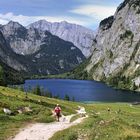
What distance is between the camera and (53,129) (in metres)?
43.2

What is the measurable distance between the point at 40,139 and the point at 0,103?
85.4ft

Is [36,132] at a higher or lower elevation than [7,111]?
lower

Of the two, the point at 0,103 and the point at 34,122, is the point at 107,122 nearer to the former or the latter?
the point at 34,122

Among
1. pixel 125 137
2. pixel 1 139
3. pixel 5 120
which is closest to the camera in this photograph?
pixel 125 137

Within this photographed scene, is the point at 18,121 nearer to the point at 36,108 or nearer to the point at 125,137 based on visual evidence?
the point at 36,108

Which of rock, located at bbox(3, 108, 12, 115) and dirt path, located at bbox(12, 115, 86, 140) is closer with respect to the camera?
dirt path, located at bbox(12, 115, 86, 140)

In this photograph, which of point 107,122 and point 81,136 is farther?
point 107,122

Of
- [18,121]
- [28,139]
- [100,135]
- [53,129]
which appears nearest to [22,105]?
[18,121]

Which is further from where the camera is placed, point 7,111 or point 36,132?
point 7,111

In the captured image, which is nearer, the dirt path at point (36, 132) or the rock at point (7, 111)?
the dirt path at point (36, 132)

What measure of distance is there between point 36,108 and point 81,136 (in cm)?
2928

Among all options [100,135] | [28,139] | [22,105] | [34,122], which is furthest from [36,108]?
[100,135]

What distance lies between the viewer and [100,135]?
3469cm

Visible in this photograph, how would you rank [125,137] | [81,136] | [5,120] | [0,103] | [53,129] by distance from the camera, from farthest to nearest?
[0,103], [5,120], [53,129], [81,136], [125,137]
